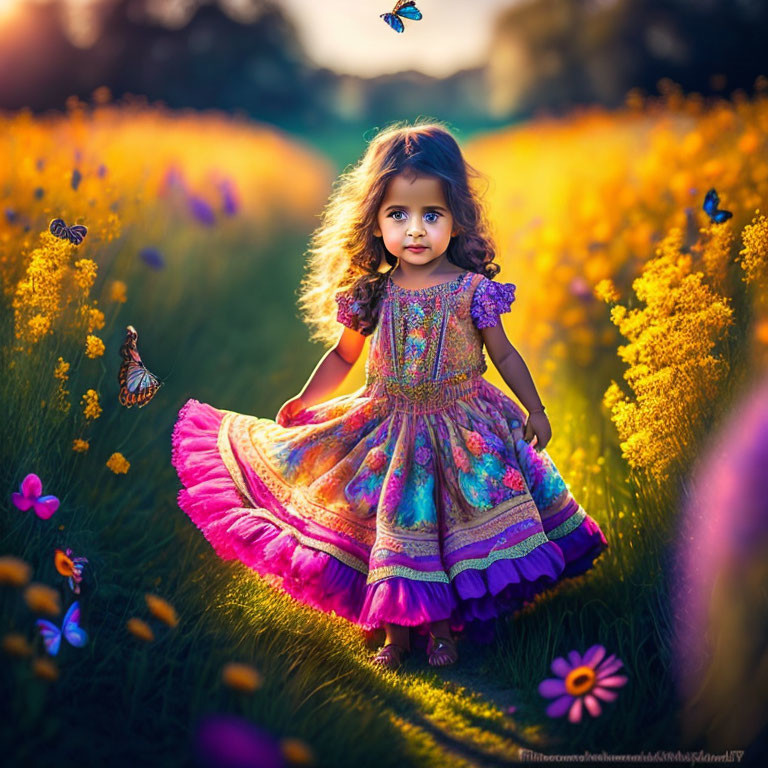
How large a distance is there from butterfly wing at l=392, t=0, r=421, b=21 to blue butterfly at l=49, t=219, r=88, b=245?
4.03 ft

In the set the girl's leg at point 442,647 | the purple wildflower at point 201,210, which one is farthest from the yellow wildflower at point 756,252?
the purple wildflower at point 201,210

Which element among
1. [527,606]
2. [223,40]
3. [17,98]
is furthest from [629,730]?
[223,40]

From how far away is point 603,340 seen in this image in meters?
4.09

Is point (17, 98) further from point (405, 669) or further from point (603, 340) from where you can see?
point (405, 669)

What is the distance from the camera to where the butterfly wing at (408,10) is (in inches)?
110

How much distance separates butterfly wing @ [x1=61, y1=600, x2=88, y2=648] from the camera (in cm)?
206

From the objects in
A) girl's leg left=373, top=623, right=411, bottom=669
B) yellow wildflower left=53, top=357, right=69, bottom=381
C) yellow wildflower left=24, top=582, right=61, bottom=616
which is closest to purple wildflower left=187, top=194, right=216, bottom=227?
yellow wildflower left=53, top=357, right=69, bottom=381

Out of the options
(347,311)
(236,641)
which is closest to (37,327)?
(347,311)

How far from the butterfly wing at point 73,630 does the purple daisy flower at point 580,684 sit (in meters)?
1.15

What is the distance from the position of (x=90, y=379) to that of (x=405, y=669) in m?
1.52

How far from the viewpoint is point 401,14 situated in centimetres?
281

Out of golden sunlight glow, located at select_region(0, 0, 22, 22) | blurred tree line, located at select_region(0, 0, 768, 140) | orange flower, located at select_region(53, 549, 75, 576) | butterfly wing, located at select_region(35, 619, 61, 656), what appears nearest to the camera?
butterfly wing, located at select_region(35, 619, 61, 656)

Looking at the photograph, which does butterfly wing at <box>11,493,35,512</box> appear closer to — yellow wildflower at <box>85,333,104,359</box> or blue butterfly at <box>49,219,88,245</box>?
yellow wildflower at <box>85,333,104,359</box>

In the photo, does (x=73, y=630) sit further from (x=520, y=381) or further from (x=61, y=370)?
(x=520, y=381)
